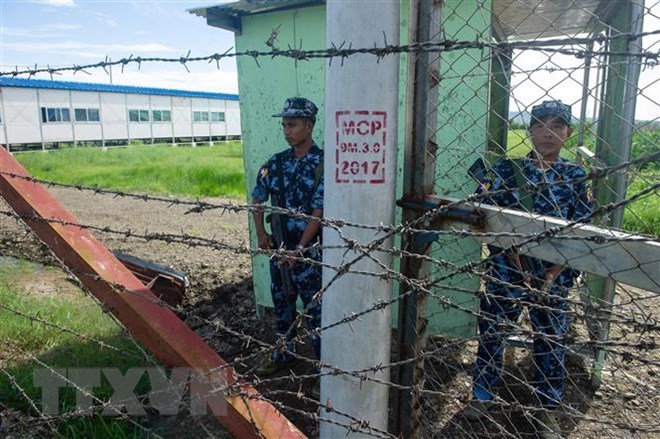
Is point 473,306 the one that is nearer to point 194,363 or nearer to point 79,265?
point 194,363

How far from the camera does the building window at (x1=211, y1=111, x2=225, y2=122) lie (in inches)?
1303

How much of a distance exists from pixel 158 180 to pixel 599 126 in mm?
10797

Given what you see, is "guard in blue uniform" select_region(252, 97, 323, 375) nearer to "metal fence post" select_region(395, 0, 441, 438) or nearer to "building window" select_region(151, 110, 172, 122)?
"metal fence post" select_region(395, 0, 441, 438)

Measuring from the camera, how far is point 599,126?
111 inches

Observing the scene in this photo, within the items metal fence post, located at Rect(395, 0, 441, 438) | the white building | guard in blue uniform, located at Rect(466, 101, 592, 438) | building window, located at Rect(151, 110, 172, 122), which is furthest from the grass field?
building window, located at Rect(151, 110, 172, 122)

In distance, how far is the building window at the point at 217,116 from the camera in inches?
1303

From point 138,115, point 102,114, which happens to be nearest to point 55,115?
point 102,114

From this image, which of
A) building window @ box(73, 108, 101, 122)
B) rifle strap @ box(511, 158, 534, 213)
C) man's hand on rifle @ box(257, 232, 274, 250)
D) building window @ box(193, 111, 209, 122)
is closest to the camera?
rifle strap @ box(511, 158, 534, 213)

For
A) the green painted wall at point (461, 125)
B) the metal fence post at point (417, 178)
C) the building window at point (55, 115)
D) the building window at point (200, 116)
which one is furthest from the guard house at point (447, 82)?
the building window at point (200, 116)

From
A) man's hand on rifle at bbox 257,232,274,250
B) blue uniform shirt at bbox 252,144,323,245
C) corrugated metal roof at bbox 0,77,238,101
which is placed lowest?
man's hand on rifle at bbox 257,232,274,250

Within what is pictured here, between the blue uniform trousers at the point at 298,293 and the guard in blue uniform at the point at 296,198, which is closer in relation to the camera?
the guard in blue uniform at the point at 296,198

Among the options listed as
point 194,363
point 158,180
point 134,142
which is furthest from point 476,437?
point 134,142

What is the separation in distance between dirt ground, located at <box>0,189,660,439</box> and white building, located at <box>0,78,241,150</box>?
588 inches

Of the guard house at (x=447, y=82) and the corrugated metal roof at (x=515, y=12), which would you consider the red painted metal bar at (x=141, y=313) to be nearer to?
the guard house at (x=447, y=82)
